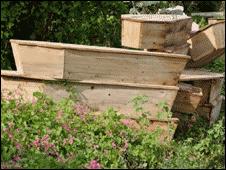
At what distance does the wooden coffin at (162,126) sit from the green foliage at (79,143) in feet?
0.45

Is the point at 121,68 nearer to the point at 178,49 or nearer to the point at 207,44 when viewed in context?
the point at 178,49

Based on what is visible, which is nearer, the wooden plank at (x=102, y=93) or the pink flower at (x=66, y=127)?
the pink flower at (x=66, y=127)

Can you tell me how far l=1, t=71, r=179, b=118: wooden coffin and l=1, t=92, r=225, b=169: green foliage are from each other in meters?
0.17

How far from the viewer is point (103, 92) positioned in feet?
21.6

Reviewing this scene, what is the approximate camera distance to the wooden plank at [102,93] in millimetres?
6477

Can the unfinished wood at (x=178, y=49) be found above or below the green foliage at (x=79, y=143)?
above

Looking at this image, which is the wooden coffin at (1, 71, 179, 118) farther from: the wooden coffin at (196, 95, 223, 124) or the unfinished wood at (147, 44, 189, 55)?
the wooden coffin at (196, 95, 223, 124)

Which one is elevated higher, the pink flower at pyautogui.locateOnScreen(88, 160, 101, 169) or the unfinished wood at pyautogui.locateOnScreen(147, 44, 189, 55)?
the unfinished wood at pyautogui.locateOnScreen(147, 44, 189, 55)

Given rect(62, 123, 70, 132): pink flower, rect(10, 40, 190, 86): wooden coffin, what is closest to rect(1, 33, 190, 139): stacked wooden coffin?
rect(10, 40, 190, 86): wooden coffin

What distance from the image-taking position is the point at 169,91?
6688mm

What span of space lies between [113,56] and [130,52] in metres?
0.21

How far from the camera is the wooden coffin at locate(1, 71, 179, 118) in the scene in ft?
21.2

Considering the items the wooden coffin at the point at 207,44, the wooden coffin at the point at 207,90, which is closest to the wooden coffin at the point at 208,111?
the wooden coffin at the point at 207,90

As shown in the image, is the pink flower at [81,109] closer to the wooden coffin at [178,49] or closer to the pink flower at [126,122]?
the pink flower at [126,122]
